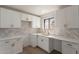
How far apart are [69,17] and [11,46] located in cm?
203

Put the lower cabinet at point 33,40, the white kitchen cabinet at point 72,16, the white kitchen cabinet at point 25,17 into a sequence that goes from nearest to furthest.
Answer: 1. the white kitchen cabinet at point 72,16
2. the white kitchen cabinet at point 25,17
3. the lower cabinet at point 33,40

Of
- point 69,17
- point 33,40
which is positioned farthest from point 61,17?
point 33,40

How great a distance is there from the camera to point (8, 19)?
2297mm

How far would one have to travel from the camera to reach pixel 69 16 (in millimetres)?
2020

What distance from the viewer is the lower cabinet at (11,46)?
2.01m

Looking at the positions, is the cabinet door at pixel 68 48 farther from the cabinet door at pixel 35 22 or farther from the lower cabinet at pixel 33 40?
the cabinet door at pixel 35 22

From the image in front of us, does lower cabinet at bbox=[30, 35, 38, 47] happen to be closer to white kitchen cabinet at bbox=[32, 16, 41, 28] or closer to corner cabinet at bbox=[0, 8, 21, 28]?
white kitchen cabinet at bbox=[32, 16, 41, 28]

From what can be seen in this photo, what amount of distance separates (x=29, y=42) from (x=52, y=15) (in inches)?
68.6

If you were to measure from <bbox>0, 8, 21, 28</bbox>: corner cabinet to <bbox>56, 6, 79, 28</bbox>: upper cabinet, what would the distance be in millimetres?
1571

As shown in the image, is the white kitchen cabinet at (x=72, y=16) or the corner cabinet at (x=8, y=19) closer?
the white kitchen cabinet at (x=72, y=16)

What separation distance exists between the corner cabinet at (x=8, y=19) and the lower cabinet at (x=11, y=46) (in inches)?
20.4

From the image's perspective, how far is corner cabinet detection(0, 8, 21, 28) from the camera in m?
2.15

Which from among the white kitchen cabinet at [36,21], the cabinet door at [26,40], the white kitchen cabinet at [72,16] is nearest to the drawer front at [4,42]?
the cabinet door at [26,40]

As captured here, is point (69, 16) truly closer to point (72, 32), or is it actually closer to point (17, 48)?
point (72, 32)
